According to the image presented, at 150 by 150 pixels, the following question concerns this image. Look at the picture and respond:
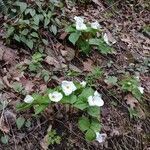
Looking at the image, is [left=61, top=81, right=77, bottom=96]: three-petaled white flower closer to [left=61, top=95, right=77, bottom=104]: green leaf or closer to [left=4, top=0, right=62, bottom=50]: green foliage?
[left=61, top=95, right=77, bottom=104]: green leaf

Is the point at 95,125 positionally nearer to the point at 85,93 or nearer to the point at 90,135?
the point at 90,135

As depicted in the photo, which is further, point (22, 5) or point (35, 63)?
Result: point (22, 5)

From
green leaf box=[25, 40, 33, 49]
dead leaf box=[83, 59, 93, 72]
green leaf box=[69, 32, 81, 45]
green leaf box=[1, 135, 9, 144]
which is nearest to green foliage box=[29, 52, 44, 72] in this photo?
green leaf box=[25, 40, 33, 49]

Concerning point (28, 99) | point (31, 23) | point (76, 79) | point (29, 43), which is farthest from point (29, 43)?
point (28, 99)

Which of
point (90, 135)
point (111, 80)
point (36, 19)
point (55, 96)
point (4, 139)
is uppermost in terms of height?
point (36, 19)

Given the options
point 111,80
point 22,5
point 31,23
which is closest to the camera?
point 111,80

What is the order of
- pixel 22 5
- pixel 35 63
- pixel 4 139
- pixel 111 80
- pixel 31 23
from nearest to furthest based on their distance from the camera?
pixel 4 139 < pixel 35 63 < pixel 111 80 < pixel 31 23 < pixel 22 5

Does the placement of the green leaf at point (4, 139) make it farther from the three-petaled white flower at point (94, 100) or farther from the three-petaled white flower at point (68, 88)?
the three-petaled white flower at point (94, 100)

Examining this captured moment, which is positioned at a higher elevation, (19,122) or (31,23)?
(31,23)
